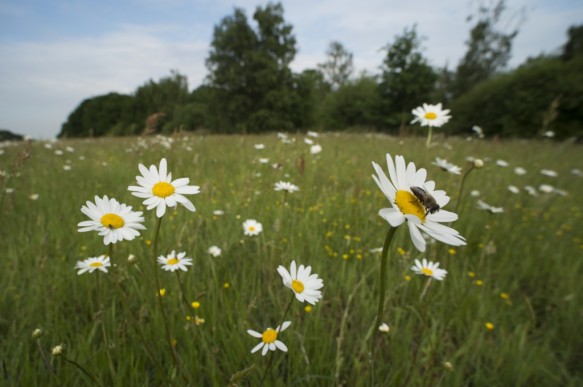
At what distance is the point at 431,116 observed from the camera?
186cm

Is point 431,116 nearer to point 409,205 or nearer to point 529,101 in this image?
point 409,205

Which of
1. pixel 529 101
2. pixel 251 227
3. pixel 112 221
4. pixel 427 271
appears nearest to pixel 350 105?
pixel 529 101

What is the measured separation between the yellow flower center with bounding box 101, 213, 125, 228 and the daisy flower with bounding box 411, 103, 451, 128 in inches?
62.4

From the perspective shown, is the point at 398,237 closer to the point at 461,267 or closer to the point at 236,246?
the point at 461,267

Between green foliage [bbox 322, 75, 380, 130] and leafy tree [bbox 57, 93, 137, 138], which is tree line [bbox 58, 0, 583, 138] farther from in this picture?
leafy tree [bbox 57, 93, 137, 138]

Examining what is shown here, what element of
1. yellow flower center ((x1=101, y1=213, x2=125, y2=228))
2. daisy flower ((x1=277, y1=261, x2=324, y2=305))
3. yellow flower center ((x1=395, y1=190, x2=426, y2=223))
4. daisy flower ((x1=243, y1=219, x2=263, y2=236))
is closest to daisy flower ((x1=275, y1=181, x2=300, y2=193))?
daisy flower ((x1=243, y1=219, x2=263, y2=236))

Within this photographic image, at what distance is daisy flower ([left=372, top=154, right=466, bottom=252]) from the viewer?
539 millimetres

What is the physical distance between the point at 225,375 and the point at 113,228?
704 millimetres

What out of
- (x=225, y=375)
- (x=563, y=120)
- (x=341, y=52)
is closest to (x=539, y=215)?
(x=225, y=375)

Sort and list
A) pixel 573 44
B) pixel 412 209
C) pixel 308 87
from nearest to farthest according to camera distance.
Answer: pixel 412 209, pixel 573 44, pixel 308 87

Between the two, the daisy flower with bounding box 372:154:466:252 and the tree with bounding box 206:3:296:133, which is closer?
the daisy flower with bounding box 372:154:466:252

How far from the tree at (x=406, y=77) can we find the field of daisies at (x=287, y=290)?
2095 cm

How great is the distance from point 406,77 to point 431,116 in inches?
881

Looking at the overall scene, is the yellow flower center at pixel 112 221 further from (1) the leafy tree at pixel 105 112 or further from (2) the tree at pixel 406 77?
(1) the leafy tree at pixel 105 112
